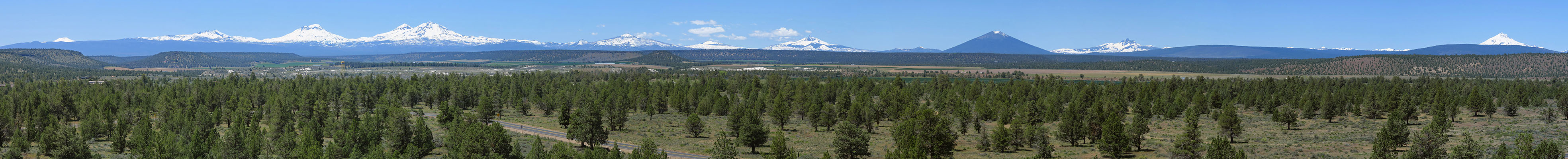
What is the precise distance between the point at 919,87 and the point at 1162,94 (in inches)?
1877

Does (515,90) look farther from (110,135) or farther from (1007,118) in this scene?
(1007,118)

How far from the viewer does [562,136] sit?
106188 millimetres

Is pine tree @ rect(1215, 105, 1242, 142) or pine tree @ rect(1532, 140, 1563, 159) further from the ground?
pine tree @ rect(1532, 140, 1563, 159)

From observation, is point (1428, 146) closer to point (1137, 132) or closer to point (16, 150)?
point (1137, 132)

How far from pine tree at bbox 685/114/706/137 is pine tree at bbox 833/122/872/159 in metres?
22.4

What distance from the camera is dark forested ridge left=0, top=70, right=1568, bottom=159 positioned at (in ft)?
254

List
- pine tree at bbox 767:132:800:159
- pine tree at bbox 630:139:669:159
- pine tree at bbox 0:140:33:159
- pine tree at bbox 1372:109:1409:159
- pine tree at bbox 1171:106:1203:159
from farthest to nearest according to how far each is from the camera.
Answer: pine tree at bbox 0:140:33:159 → pine tree at bbox 1171:106:1203:159 → pine tree at bbox 767:132:800:159 → pine tree at bbox 1372:109:1409:159 → pine tree at bbox 630:139:669:159

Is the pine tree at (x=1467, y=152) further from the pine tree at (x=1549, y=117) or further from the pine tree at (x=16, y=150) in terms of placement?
the pine tree at (x=16, y=150)

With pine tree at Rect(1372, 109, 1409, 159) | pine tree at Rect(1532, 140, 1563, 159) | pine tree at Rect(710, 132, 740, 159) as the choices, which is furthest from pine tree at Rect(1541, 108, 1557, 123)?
pine tree at Rect(710, 132, 740, 159)

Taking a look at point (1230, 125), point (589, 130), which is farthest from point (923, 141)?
point (1230, 125)

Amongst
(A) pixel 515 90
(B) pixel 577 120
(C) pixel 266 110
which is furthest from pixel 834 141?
(A) pixel 515 90

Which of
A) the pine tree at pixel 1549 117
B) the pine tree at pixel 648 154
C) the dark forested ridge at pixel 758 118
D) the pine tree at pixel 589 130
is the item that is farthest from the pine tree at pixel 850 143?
the pine tree at pixel 1549 117

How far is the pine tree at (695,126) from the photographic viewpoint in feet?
340

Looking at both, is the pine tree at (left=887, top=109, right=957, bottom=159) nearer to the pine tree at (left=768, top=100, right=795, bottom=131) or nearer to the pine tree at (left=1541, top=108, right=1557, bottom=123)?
the pine tree at (left=768, top=100, right=795, bottom=131)
